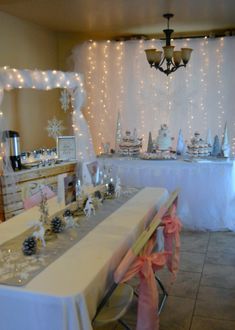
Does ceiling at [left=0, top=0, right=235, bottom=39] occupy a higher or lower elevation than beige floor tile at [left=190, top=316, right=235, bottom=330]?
higher

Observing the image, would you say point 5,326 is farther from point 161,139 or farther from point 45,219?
point 161,139

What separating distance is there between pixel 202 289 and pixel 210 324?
1.59 ft

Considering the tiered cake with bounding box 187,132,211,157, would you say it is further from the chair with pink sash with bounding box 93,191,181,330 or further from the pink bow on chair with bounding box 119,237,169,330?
the pink bow on chair with bounding box 119,237,169,330

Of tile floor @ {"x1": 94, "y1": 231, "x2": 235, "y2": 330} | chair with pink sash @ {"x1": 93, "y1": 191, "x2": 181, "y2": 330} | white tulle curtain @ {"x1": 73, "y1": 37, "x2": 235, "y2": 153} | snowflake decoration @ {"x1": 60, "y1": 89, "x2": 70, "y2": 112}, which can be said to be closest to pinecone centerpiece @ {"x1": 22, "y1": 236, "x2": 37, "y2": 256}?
chair with pink sash @ {"x1": 93, "y1": 191, "x2": 181, "y2": 330}

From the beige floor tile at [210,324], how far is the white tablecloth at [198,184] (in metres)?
1.90


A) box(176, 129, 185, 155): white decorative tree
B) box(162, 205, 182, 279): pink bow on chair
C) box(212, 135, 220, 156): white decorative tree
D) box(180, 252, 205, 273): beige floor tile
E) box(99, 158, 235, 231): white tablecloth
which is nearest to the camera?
box(162, 205, 182, 279): pink bow on chair

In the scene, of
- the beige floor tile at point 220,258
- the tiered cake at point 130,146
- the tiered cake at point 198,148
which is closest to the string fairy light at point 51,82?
the tiered cake at point 130,146

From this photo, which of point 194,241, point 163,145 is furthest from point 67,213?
point 163,145

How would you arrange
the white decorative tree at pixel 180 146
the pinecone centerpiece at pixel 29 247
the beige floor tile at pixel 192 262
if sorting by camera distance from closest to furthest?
the pinecone centerpiece at pixel 29 247 < the beige floor tile at pixel 192 262 < the white decorative tree at pixel 180 146

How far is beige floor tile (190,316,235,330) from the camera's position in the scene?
2404 millimetres

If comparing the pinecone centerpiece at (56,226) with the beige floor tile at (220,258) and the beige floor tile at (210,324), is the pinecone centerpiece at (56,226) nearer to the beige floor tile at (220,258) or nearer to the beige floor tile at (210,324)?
the beige floor tile at (210,324)

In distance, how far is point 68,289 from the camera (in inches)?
57.3

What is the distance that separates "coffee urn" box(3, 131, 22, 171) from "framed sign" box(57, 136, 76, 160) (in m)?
0.82

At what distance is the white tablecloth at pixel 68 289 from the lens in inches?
55.6
